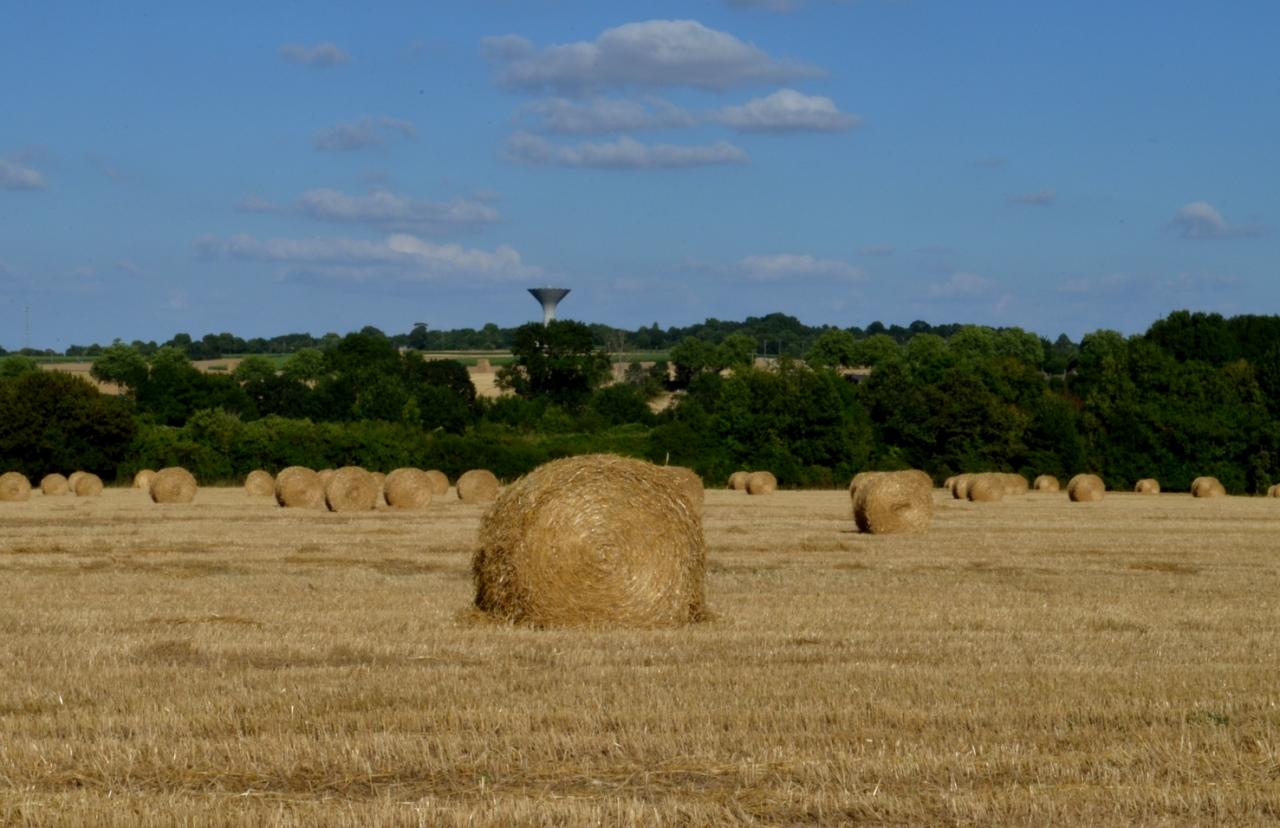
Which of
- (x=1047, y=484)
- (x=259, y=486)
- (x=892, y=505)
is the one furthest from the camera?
(x=1047, y=484)

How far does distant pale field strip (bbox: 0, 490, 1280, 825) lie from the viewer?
21.7 feet

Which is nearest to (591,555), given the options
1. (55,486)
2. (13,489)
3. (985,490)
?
(985,490)

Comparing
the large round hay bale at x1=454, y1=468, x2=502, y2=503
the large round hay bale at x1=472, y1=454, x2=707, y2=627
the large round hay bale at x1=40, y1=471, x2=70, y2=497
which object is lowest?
the large round hay bale at x1=40, y1=471, x2=70, y2=497

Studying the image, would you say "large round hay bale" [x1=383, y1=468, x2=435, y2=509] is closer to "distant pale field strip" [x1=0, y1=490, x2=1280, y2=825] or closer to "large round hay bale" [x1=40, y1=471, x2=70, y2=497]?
"large round hay bale" [x1=40, y1=471, x2=70, y2=497]

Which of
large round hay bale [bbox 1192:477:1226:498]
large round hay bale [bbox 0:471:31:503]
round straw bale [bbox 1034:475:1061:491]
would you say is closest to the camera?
large round hay bale [bbox 0:471:31:503]

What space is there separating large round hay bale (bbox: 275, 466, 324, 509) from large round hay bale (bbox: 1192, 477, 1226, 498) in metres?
26.6

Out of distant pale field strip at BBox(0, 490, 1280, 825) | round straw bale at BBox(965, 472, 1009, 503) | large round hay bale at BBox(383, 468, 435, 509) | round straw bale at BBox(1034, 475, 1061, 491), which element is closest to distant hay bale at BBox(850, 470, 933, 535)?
distant pale field strip at BBox(0, 490, 1280, 825)

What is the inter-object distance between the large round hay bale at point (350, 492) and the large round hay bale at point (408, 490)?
0.79m

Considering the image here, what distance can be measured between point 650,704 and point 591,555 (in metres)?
4.63

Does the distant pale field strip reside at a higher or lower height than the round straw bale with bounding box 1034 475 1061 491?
higher

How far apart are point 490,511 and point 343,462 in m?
39.1

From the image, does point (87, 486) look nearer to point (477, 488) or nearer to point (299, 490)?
point (299, 490)

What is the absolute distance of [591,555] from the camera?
1327cm

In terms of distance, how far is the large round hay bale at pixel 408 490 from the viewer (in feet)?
110
